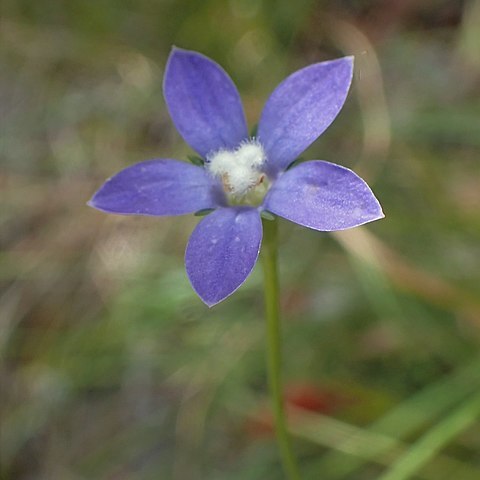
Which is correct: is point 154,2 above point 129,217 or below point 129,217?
above

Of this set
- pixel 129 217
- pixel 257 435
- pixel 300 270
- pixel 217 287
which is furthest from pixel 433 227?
pixel 217 287

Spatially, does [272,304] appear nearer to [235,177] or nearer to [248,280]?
[235,177]

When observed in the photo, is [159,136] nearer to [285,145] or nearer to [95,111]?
[95,111]

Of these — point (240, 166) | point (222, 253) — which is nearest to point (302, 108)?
point (240, 166)

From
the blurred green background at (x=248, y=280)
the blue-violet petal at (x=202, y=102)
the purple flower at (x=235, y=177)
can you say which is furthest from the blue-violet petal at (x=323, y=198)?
the blurred green background at (x=248, y=280)

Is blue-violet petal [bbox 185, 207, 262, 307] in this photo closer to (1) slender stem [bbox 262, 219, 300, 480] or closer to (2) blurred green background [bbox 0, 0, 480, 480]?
(1) slender stem [bbox 262, 219, 300, 480]

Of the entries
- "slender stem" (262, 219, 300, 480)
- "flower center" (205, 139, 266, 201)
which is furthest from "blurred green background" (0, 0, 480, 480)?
"flower center" (205, 139, 266, 201)

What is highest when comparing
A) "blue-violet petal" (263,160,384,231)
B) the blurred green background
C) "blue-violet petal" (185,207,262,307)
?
"blue-violet petal" (263,160,384,231)

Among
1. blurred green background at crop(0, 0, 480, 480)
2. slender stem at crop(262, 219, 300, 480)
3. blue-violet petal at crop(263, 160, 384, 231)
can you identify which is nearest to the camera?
blue-violet petal at crop(263, 160, 384, 231)
